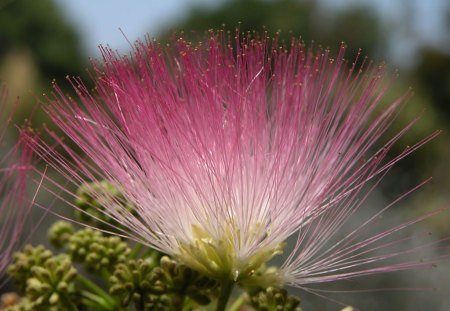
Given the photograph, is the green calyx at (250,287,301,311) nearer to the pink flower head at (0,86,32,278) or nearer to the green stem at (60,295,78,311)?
the green stem at (60,295,78,311)

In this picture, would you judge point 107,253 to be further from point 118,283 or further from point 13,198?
point 13,198

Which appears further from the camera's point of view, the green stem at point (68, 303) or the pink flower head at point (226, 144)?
the green stem at point (68, 303)

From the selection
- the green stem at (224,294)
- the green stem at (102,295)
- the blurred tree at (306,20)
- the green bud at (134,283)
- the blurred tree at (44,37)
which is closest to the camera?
the green stem at (224,294)

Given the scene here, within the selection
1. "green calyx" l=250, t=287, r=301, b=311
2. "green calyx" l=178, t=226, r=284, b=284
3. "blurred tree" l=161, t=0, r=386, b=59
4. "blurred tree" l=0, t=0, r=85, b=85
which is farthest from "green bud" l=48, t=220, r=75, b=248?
"blurred tree" l=0, t=0, r=85, b=85

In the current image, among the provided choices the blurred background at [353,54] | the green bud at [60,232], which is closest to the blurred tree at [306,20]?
the blurred background at [353,54]

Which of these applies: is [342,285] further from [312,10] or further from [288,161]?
[312,10]

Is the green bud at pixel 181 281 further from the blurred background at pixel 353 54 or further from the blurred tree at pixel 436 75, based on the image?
the blurred tree at pixel 436 75
